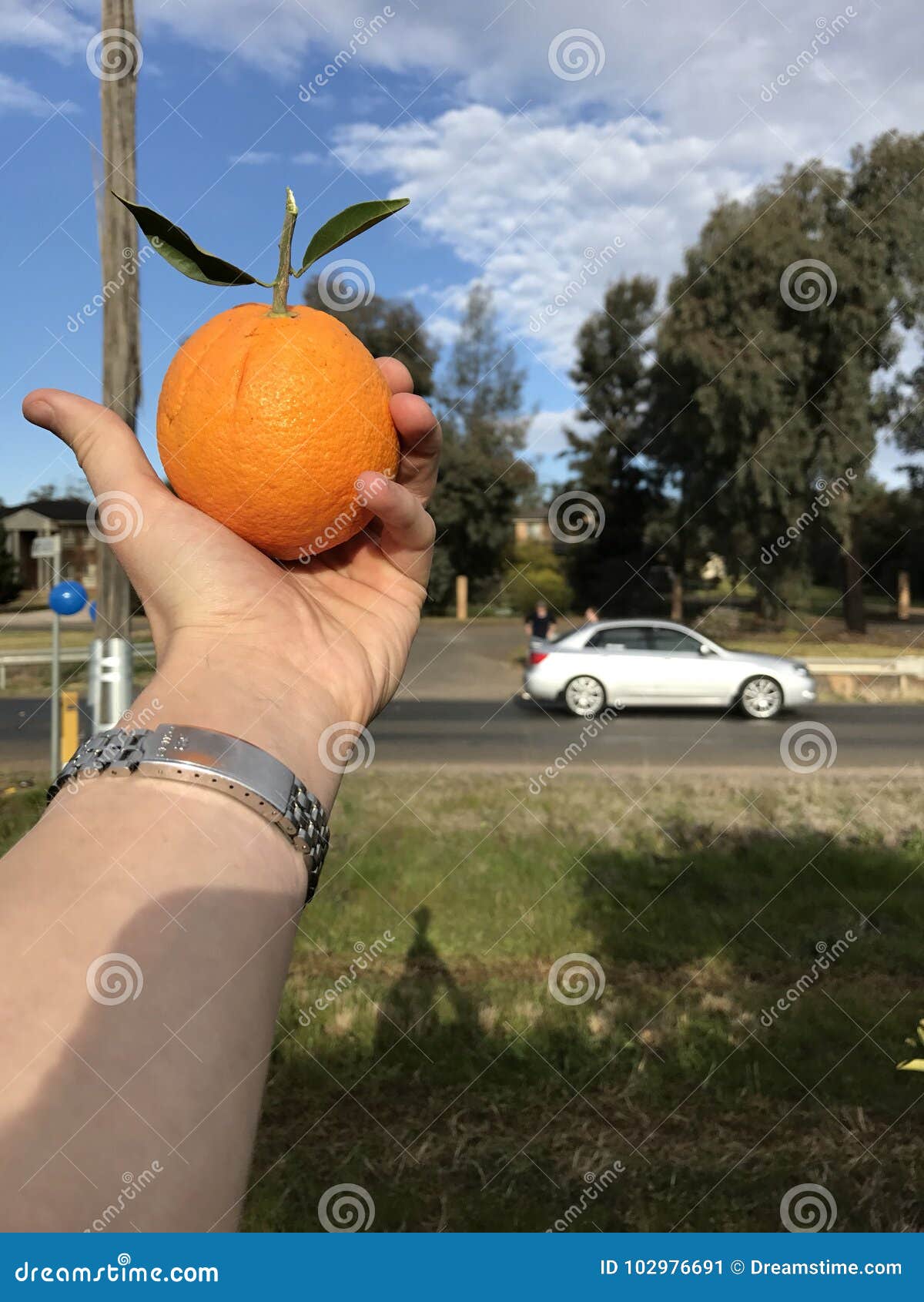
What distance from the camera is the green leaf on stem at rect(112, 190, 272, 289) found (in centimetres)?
141

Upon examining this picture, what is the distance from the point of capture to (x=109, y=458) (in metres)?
1.64

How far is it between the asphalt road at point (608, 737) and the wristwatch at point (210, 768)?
25.9ft

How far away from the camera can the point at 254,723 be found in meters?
1.38

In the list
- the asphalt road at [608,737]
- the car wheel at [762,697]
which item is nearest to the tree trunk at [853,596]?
the asphalt road at [608,737]

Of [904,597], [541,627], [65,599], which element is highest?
[904,597]

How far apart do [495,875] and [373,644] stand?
3.90 meters

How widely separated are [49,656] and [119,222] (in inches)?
360

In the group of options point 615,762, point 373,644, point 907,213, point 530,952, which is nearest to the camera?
point 373,644

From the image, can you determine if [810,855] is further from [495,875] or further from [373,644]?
[373,644]

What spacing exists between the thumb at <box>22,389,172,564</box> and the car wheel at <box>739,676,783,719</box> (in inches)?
513

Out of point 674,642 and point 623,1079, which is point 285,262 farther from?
point 674,642

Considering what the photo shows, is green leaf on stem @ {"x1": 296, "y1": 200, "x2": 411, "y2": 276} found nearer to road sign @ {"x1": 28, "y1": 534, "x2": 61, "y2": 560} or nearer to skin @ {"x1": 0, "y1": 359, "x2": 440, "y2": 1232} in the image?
skin @ {"x1": 0, "y1": 359, "x2": 440, "y2": 1232}

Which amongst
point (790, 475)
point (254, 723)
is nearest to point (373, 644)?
point (254, 723)

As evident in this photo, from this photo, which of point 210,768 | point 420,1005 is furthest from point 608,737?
point 210,768
